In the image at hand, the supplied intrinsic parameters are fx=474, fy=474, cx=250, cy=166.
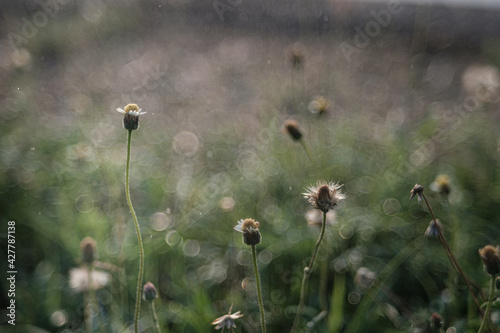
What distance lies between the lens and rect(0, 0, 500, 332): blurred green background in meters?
1.44

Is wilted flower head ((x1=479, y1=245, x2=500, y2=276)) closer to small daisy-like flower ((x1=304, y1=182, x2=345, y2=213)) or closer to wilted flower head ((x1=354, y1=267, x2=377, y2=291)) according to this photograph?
small daisy-like flower ((x1=304, y1=182, x2=345, y2=213))

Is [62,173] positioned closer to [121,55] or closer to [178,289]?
[178,289]

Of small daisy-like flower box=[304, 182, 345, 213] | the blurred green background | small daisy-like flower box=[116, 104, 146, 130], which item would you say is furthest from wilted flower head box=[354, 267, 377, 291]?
small daisy-like flower box=[116, 104, 146, 130]

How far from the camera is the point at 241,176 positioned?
7.45ft

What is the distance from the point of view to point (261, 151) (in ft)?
8.37

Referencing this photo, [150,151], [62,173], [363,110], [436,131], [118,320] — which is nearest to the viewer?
[118,320]

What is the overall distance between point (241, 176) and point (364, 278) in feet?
3.47

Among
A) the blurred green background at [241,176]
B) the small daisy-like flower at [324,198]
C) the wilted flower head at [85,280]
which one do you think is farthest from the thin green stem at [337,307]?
the wilted flower head at [85,280]

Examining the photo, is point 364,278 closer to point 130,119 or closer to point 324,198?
point 324,198

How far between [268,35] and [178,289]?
3.75 m

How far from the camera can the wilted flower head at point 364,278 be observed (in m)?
1.29

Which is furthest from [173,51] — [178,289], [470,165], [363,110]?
[178,289]

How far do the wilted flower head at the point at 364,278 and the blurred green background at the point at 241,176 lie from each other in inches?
2.0

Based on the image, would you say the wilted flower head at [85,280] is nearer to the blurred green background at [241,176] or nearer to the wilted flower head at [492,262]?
the blurred green background at [241,176]
